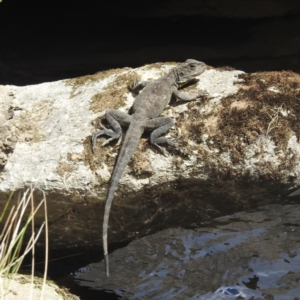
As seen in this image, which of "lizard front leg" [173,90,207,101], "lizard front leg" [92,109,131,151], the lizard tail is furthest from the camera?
"lizard front leg" [173,90,207,101]

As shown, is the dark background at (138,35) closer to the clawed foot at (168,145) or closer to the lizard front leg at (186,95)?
the lizard front leg at (186,95)

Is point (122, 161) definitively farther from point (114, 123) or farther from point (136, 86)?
point (136, 86)

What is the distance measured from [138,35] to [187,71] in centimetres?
579

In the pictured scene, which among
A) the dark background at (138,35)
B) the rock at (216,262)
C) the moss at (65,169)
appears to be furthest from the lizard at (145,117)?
the dark background at (138,35)

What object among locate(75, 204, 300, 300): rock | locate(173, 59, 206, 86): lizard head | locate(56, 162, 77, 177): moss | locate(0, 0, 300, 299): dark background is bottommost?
locate(75, 204, 300, 300): rock

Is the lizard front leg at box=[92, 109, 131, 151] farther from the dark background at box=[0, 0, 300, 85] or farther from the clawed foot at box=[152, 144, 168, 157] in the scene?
the dark background at box=[0, 0, 300, 85]

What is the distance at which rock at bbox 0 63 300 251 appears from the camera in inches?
229

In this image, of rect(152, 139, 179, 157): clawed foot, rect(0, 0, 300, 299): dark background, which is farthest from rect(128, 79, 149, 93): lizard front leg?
→ rect(0, 0, 300, 299): dark background

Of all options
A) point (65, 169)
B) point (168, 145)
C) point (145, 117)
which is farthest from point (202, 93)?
point (65, 169)

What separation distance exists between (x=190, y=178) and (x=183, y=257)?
156 cm

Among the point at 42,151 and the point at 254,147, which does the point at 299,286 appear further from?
the point at 42,151

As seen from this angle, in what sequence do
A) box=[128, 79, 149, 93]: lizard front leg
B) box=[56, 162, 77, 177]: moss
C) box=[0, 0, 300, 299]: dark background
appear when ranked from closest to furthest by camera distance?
box=[56, 162, 77, 177]: moss → box=[128, 79, 149, 93]: lizard front leg → box=[0, 0, 300, 299]: dark background

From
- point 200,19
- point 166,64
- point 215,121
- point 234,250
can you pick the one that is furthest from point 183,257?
point 200,19

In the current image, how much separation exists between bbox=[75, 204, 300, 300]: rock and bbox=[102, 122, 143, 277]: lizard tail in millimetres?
1230
